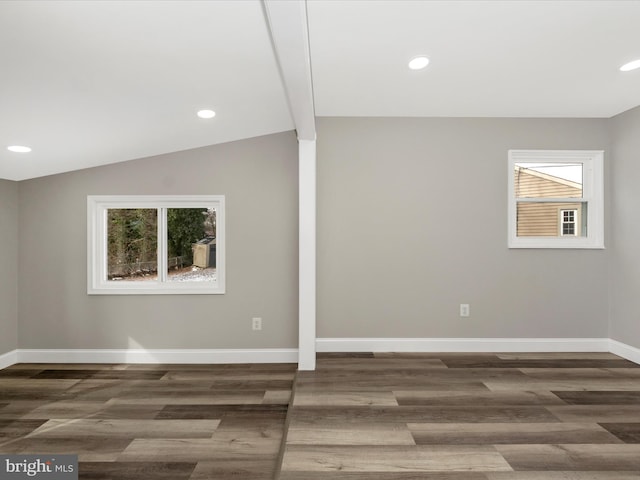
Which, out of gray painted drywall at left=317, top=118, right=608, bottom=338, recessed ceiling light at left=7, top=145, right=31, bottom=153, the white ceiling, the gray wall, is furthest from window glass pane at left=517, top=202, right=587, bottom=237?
the gray wall

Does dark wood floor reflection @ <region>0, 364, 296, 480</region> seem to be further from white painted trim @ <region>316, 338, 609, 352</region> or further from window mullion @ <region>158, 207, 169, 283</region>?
window mullion @ <region>158, 207, 169, 283</region>

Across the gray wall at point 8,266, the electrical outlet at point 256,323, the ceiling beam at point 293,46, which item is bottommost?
the electrical outlet at point 256,323

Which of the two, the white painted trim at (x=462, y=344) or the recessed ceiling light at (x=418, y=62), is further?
the white painted trim at (x=462, y=344)

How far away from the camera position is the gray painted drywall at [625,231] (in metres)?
3.61

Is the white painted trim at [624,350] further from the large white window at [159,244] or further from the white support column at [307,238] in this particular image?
the large white window at [159,244]

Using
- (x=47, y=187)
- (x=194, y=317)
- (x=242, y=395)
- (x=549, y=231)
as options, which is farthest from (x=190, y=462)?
(x=549, y=231)

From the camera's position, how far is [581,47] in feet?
8.22

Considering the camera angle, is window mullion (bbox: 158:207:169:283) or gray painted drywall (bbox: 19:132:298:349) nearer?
gray painted drywall (bbox: 19:132:298:349)

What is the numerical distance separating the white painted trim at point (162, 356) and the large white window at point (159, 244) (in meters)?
0.66

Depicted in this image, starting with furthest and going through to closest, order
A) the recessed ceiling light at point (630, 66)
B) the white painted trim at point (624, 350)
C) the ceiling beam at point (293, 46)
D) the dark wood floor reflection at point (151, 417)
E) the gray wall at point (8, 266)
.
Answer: the gray wall at point (8, 266)
the white painted trim at point (624, 350)
the recessed ceiling light at point (630, 66)
the dark wood floor reflection at point (151, 417)
the ceiling beam at point (293, 46)

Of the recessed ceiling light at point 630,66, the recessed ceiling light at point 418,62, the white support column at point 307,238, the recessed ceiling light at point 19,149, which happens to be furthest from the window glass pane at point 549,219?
the recessed ceiling light at point 19,149

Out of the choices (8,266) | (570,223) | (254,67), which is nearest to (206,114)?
(254,67)

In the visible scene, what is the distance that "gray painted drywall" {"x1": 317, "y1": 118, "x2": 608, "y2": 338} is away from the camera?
3.88 m

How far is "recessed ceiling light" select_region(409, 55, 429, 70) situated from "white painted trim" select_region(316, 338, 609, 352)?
2.52 m
